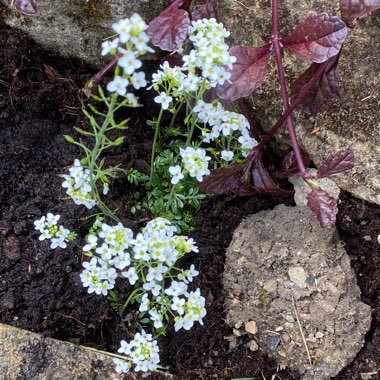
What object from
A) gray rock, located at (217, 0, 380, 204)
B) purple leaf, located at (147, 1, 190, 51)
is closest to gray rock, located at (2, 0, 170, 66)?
purple leaf, located at (147, 1, 190, 51)

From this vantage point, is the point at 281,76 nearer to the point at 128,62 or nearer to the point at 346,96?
the point at 346,96

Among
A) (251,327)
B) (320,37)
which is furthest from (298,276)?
(320,37)

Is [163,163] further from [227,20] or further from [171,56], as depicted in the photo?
[227,20]

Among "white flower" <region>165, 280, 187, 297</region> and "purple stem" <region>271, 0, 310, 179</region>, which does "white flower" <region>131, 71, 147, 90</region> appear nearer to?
"white flower" <region>165, 280, 187, 297</region>

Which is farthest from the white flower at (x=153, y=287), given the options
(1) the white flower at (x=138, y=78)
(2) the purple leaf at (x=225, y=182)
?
(1) the white flower at (x=138, y=78)

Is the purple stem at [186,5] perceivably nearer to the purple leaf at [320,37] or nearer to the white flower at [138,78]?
the purple leaf at [320,37]

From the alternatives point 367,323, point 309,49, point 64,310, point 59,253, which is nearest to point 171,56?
point 309,49
